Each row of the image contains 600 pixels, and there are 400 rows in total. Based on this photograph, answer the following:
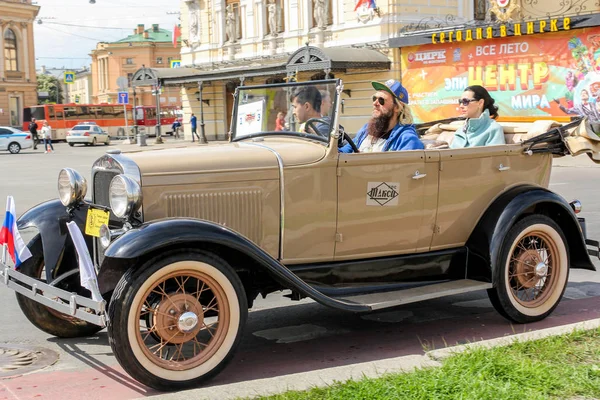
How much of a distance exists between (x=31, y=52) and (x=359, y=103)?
50.3 m

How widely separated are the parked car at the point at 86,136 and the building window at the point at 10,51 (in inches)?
1042

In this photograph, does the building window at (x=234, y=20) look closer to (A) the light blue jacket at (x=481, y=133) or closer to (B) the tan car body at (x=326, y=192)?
(A) the light blue jacket at (x=481, y=133)

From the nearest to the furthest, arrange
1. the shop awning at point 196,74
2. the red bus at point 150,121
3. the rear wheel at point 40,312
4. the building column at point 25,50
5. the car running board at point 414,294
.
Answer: the car running board at point 414,294
the rear wheel at point 40,312
the shop awning at point 196,74
the red bus at point 150,121
the building column at point 25,50

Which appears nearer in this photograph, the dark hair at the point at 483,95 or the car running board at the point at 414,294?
the car running board at the point at 414,294

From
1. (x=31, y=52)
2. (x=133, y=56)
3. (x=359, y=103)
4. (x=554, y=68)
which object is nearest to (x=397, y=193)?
(x=554, y=68)

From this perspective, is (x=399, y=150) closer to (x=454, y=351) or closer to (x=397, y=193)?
(x=397, y=193)

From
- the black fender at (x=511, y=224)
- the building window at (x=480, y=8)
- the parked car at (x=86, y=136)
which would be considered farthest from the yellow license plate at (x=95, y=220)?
the parked car at (x=86, y=136)

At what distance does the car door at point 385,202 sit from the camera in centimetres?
509

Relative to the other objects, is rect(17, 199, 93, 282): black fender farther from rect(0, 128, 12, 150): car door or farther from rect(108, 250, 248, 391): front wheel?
rect(0, 128, 12, 150): car door

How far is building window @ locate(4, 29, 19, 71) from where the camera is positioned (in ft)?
232

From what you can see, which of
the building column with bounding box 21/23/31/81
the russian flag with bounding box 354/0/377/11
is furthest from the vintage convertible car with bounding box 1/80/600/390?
the building column with bounding box 21/23/31/81

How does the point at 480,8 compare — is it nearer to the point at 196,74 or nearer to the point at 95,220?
the point at 196,74

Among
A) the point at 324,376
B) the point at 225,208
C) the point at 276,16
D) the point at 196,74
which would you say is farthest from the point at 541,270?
the point at 196,74

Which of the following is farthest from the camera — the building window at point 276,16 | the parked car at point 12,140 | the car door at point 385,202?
the parked car at point 12,140
